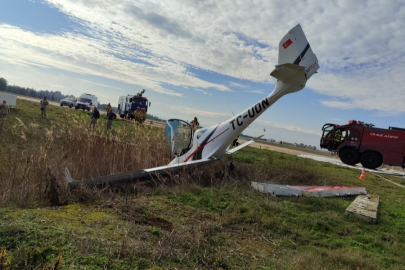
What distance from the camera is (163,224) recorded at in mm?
4211

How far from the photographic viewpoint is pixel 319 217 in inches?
220

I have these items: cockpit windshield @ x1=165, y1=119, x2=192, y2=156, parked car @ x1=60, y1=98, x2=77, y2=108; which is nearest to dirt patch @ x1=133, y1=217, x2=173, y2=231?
cockpit windshield @ x1=165, y1=119, x2=192, y2=156

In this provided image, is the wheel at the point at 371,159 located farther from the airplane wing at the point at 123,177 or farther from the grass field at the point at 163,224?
the airplane wing at the point at 123,177

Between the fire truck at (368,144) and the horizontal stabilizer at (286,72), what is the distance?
1051 centimetres

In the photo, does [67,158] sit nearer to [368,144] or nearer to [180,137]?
[180,137]

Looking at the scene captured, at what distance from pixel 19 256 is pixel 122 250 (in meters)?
0.86

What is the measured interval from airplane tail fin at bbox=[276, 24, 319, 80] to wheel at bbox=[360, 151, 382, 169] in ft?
34.8

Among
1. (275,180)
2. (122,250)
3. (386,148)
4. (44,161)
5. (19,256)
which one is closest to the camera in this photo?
(19,256)

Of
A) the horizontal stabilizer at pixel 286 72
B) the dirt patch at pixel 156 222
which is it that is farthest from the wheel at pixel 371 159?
the dirt patch at pixel 156 222

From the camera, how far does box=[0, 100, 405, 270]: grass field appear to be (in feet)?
9.32

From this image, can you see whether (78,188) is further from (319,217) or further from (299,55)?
(299,55)

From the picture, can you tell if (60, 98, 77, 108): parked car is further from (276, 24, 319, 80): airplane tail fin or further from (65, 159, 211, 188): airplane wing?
(276, 24, 319, 80): airplane tail fin

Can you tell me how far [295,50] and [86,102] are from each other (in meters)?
40.3

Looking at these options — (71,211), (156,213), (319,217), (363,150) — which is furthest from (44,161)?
(363,150)
